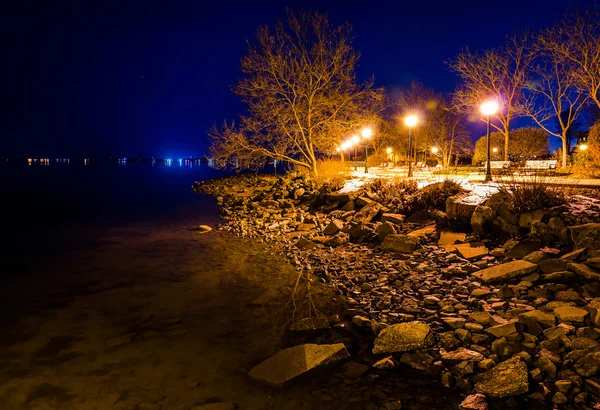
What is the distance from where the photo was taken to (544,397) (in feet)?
13.0

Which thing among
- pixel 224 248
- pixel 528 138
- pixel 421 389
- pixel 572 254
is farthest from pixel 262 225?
pixel 528 138

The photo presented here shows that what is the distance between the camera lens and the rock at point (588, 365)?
13.3 feet

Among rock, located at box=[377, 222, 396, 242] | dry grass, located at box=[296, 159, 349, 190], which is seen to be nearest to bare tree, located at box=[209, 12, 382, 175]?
dry grass, located at box=[296, 159, 349, 190]

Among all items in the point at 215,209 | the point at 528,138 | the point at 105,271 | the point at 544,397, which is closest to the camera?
the point at 544,397

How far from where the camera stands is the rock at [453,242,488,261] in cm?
834

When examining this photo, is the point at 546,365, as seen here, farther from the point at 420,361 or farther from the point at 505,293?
the point at 505,293

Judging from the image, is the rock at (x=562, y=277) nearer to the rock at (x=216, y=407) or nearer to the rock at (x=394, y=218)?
the rock at (x=216, y=407)

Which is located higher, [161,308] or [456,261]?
[456,261]

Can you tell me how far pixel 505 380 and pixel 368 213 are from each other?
9.31m

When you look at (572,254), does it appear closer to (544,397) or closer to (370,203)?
(544,397)

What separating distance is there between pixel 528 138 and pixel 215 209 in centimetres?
2958

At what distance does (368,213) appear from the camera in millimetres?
13312

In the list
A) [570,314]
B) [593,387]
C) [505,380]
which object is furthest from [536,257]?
[505,380]

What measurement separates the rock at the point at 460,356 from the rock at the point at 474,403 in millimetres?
591
